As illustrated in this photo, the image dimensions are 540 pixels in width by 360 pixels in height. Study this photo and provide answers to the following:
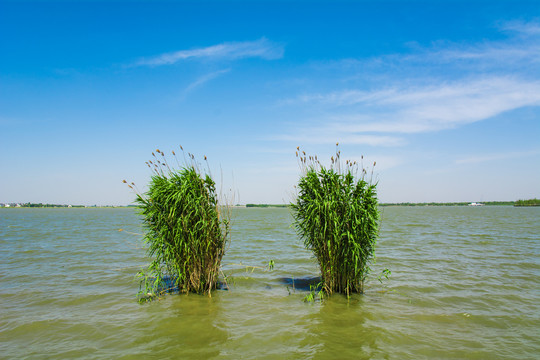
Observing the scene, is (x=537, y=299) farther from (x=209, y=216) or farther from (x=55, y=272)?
(x=55, y=272)

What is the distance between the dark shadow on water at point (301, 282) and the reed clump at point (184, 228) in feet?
10.1

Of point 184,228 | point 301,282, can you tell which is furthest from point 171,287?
point 301,282

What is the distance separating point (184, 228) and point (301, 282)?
5.12m

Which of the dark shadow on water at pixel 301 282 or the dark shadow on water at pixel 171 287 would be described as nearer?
the dark shadow on water at pixel 171 287

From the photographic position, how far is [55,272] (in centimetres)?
1352

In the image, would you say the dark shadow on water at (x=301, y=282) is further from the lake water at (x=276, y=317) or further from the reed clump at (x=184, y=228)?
the reed clump at (x=184, y=228)

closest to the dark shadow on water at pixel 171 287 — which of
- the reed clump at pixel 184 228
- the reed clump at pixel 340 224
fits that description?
the reed clump at pixel 184 228

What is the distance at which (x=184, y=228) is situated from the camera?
9461 millimetres

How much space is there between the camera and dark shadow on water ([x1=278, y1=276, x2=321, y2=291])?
11258 mm

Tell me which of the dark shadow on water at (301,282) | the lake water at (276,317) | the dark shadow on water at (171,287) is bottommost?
the dark shadow on water at (301,282)

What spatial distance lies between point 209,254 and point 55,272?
8.36 metres

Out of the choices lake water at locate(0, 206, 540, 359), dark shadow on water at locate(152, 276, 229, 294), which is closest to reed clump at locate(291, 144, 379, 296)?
lake water at locate(0, 206, 540, 359)

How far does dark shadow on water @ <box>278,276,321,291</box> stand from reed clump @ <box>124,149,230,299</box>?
3069mm

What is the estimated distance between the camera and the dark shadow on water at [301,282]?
11258 mm
